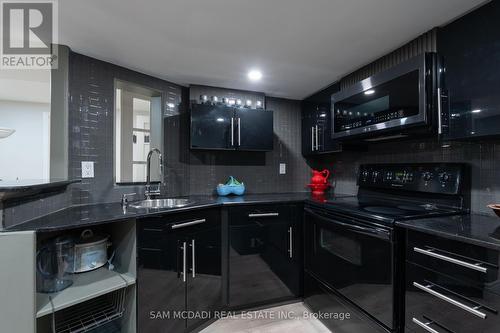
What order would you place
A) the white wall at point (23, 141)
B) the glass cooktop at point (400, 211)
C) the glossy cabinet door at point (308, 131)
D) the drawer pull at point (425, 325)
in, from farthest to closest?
1. the white wall at point (23, 141)
2. the glossy cabinet door at point (308, 131)
3. the glass cooktop at point (400, 211)
4. the drawer pull at point (425, 325)

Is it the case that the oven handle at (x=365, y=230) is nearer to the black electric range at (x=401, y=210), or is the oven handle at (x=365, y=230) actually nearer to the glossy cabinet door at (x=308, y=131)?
the black electric range at (x=401, y=210)

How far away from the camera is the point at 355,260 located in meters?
1.51

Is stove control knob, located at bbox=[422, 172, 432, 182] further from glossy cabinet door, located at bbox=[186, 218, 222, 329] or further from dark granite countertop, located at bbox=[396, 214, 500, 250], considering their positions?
glossy cabinet door, located at bbox=[186, 218, 222, 329]

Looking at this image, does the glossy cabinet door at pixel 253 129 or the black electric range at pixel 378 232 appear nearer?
the black electric range at pixel 378 232

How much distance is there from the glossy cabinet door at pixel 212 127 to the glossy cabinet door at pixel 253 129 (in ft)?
0.22

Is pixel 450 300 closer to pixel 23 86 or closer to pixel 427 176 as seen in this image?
pixel 427 176

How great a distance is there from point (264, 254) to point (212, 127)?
1.26 m

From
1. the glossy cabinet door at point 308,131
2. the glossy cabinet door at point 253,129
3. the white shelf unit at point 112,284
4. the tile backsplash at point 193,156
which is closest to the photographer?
the white shelf unit at point 112,284

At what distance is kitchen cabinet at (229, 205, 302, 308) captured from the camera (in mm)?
1941

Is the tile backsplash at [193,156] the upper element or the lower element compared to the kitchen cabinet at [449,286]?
upper

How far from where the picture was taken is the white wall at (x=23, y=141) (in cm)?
355

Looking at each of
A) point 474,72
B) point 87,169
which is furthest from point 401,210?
point 87,169

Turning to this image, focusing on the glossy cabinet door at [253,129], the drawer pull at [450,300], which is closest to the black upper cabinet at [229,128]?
the glossy cabinet door at [253,129]

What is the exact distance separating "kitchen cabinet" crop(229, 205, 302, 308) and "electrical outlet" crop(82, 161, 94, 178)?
1.12 metres
